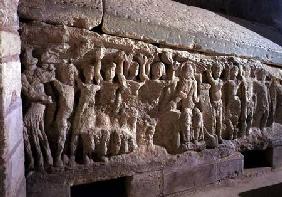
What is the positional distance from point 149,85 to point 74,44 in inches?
34.0

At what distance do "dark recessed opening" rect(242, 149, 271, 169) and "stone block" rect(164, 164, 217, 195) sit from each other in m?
0.90

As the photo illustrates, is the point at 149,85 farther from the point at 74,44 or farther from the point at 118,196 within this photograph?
the point at 118,196

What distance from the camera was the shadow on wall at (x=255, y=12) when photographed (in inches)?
175

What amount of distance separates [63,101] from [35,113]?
0.26 metres

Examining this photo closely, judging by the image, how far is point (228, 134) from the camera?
369 centimetres

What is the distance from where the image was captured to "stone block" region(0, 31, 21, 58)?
1.86 meters

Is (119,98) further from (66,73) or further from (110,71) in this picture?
(66,73)

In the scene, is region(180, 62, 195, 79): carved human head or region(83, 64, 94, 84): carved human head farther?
region(180, 62, 195, 79): carved human head

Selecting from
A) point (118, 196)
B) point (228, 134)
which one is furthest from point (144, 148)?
point (228, 134)

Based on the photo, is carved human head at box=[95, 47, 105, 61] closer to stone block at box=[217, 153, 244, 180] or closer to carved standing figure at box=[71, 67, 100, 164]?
carved standing figure at box=[71, 67, 100, 164]

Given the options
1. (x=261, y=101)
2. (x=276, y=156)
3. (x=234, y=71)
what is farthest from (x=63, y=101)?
(x=276, y=156)

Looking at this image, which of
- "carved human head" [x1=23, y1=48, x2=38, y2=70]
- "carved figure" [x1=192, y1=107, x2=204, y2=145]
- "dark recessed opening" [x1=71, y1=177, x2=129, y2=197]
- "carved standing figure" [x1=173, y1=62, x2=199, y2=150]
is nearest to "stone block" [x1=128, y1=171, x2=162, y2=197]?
"dark recessed opening" [x1=71, y1=177, x2=129, y2=197]

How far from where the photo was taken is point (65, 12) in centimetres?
257

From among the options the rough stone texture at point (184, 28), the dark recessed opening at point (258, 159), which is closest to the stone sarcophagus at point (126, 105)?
the rough stone texture at point (184, 28)
